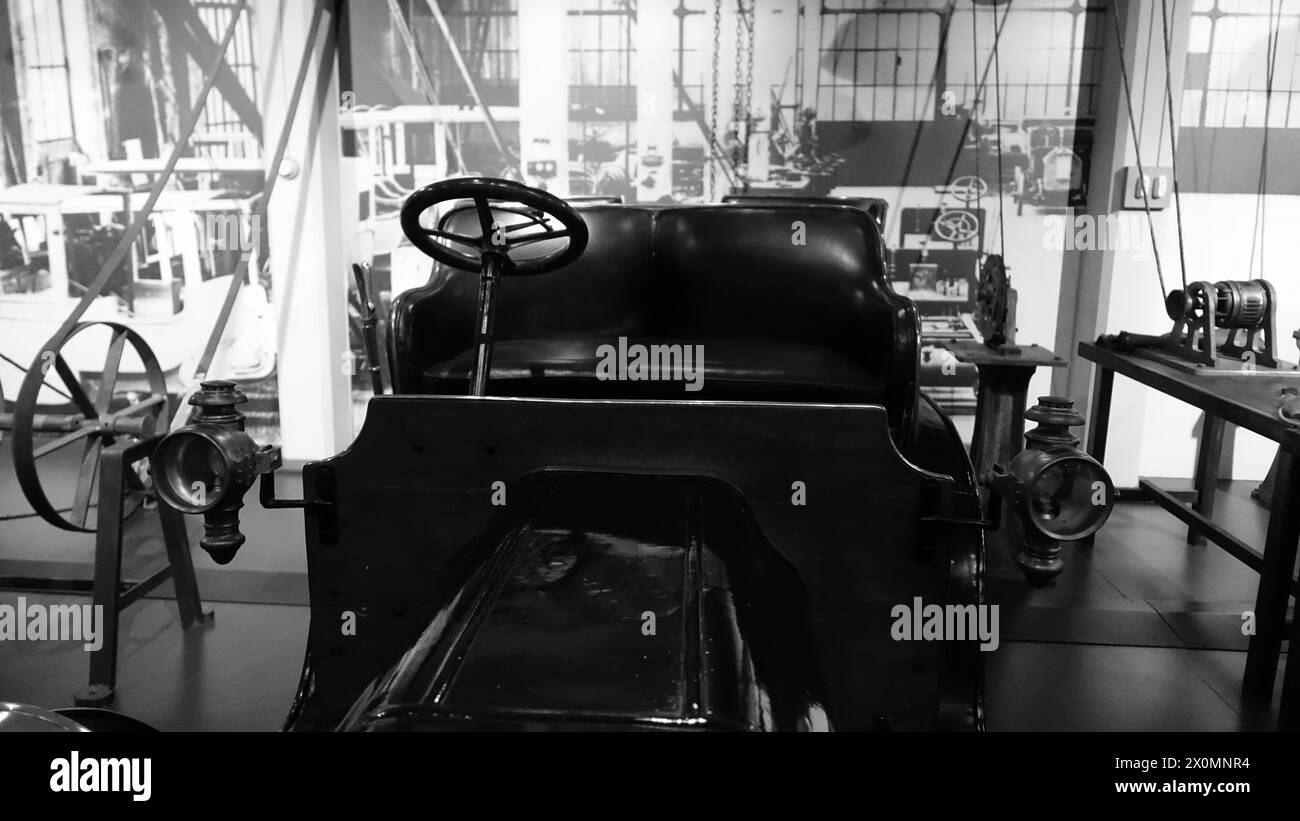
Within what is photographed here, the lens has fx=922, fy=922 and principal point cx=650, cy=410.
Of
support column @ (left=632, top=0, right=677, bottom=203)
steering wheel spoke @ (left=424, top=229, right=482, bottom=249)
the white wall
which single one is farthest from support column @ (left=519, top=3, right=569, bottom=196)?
the white wall

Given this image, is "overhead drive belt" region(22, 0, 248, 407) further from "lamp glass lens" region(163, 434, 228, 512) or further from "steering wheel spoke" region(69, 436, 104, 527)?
"lamp glass lens" region(163, 434, 228, 512)

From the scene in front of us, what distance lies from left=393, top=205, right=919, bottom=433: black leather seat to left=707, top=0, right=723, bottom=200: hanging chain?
166cm

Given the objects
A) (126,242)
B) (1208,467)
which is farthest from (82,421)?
(1208,467)

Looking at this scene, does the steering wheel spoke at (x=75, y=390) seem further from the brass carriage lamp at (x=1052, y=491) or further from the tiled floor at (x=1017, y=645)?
the brass carriage lamp at (x=1052, y=491)

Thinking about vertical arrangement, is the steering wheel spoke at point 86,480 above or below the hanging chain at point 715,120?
below

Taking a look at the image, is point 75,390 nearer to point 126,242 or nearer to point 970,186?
point 126,242

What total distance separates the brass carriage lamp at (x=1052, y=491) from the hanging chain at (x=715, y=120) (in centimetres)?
323

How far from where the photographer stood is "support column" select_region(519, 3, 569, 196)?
439cm

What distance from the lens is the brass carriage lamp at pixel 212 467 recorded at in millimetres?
1497

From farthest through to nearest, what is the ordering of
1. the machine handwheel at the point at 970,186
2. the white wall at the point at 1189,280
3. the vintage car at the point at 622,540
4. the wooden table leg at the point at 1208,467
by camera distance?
the machine handwheel at the point at 970,186, the white wall at the point at 1189,280, the wooden table leg at the point at 1208,467, the vintage car at the point at 622,540

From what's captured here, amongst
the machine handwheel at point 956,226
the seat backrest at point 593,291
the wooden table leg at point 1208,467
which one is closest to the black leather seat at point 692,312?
the seat backrest at point 593,291
